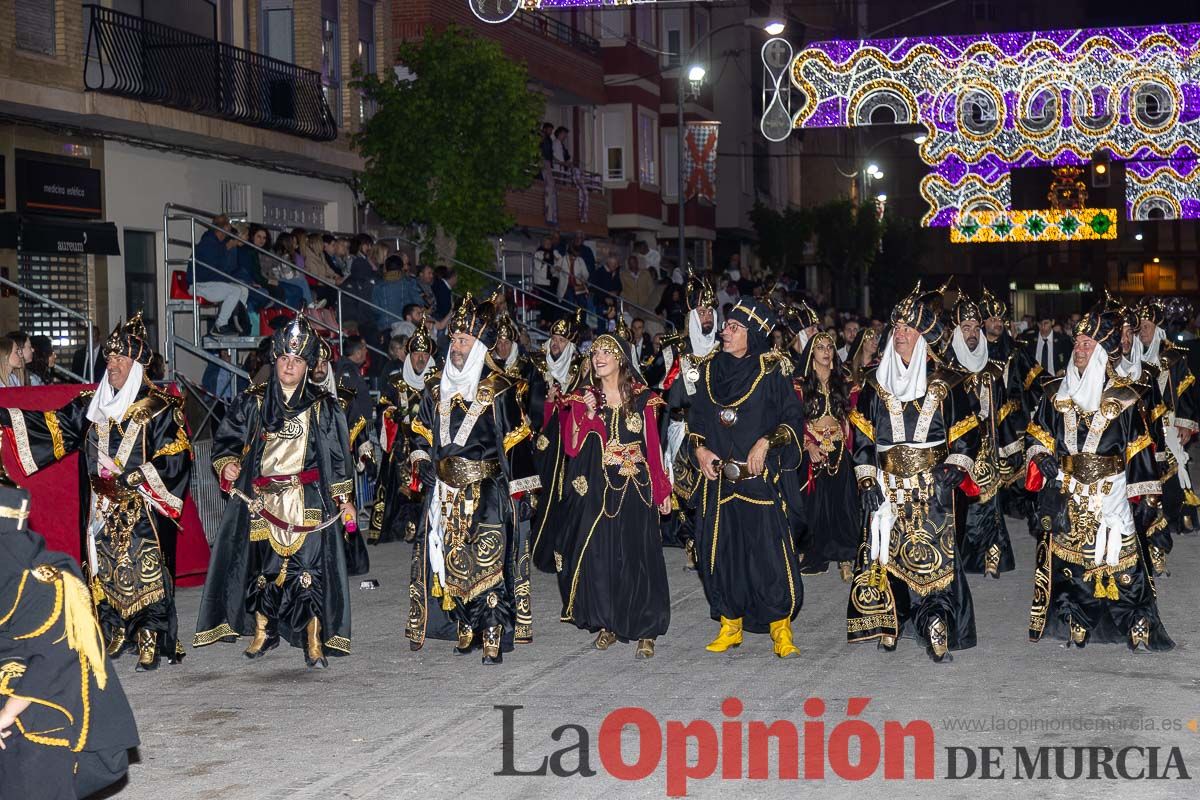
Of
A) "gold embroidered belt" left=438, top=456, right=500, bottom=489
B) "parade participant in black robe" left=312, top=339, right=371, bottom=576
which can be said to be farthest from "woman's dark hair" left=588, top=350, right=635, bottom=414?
"parade participant in black robe" left=312, top=339, right=371, bottom=576

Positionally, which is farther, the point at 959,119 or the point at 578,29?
the point at 578,29

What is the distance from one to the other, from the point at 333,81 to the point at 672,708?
62.7ft

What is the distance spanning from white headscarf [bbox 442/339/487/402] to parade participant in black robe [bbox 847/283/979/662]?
7.24 ft

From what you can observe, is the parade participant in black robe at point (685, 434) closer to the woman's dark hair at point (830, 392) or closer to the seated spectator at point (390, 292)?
the woman's dark hair at point (830, 392)

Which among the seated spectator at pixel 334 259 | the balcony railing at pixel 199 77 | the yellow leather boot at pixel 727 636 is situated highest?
the balcony railing at pixel 199 77

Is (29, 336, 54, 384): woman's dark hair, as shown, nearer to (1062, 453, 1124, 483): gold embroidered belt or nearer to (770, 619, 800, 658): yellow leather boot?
(770, 619, 800, 658): yellow leather boot

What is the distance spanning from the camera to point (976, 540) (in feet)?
42.3

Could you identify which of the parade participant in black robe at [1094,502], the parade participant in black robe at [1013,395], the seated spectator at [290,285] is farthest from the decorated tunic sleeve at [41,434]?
the seated spectator at [290,285]

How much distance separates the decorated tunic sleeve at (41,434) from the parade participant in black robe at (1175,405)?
28.9ft

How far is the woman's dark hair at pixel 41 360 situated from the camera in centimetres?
1348

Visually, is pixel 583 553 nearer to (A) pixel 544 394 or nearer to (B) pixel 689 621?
(B) pixel 689 621

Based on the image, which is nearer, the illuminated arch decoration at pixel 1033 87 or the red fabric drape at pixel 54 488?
the red fabric drape at pixel 54 488

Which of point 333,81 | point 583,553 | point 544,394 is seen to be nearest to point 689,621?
point 583,553

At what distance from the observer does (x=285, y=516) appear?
32.1 ft
